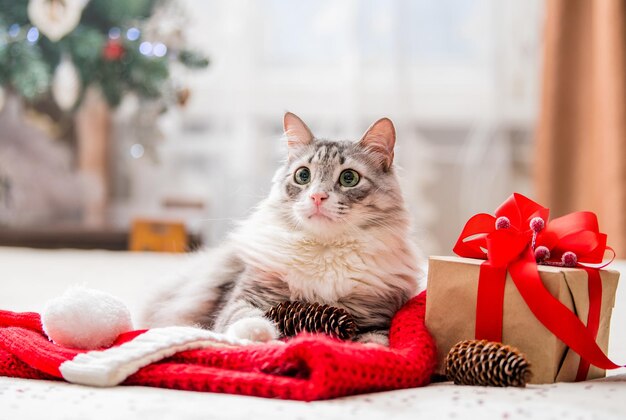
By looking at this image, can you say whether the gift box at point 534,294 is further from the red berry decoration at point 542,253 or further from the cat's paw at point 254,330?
the cat's paw at point 254,330

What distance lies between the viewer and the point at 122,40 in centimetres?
291

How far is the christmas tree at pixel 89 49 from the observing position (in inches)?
Result: 109

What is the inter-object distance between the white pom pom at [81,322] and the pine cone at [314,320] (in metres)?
0.25

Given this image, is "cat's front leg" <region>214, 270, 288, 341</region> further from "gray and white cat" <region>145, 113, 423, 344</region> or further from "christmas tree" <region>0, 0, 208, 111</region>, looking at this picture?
"christmas tree" <region>0, 0, 208, 111</region>

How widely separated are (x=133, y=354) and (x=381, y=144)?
605 mm

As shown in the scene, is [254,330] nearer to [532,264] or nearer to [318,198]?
[318,198]

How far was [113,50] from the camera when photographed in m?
2.86

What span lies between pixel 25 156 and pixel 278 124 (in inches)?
44.2

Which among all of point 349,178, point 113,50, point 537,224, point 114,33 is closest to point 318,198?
point 349,178

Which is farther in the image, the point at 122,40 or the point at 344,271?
the point at 122,40

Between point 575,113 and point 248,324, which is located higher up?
point 575,113

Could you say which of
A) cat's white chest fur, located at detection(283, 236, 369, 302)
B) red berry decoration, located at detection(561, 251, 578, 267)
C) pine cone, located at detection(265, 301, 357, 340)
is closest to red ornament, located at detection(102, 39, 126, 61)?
cat's white chest fur, located at detection(283, 236, 369, 302)

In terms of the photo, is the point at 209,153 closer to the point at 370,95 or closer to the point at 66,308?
the point at 370,95

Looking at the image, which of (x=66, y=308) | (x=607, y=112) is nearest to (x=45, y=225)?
(x=66, y=308)
